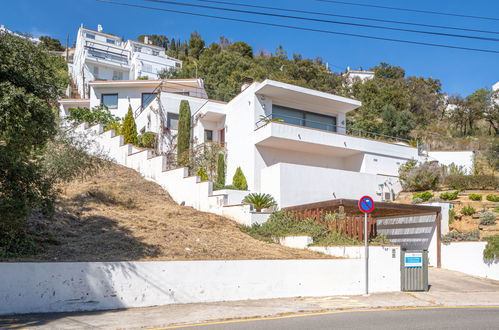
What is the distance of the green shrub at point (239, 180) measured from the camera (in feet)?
74.6

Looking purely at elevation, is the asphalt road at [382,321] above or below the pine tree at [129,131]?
below

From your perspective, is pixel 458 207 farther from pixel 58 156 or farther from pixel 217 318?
pixel 58 156

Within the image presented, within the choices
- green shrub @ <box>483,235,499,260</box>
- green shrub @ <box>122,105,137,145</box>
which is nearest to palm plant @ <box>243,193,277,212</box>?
green shrub @ <box>483,235,499,260</box>

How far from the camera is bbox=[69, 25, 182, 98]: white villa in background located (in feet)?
184

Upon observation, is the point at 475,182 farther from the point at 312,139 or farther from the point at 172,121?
the point at 172,121

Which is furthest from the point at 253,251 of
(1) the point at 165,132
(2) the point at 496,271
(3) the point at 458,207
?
(1) the point at 165,132

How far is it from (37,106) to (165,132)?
1849cm

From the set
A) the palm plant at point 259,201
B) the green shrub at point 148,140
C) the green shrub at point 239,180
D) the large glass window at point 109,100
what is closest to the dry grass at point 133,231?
the palm plant at point 259,201

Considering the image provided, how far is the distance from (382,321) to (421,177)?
17.7m

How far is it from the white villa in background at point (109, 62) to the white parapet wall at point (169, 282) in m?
46.8

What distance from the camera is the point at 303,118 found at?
89.2ft

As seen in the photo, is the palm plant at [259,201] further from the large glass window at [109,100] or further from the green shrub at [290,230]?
the large glass window at [109,100]

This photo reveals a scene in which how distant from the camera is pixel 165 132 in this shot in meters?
28.6

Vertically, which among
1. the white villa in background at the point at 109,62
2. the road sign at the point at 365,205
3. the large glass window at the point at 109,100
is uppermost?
→ the white villa in background at the point at 109,62
